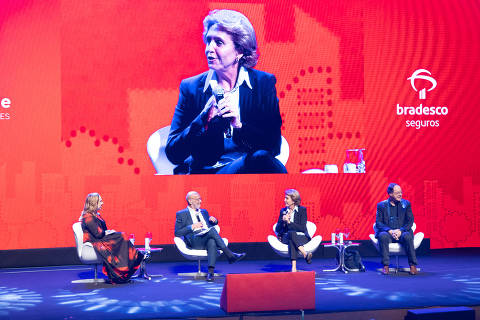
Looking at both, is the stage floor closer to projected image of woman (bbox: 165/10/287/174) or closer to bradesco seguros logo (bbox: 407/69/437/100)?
projected image of woman (bbox: 165/10/287/174)

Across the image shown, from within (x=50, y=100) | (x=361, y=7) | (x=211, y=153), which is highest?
(x=361, y=7)

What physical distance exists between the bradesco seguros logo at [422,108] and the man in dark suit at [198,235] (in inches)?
146

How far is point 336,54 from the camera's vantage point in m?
9.38

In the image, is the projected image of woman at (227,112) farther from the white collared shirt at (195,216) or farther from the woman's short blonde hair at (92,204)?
the woman's short blonde hair at (92,204)

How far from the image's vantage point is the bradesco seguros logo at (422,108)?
959cm

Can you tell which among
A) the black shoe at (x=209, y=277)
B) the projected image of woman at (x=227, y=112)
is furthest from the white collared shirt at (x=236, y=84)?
the black shoe at (x=209, y=277)

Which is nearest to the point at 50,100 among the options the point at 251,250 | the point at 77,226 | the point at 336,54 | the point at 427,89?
the point at 77,226

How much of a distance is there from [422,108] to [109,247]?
5335mm

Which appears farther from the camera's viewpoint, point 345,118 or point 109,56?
point 345,118

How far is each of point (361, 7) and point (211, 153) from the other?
3.22 meters

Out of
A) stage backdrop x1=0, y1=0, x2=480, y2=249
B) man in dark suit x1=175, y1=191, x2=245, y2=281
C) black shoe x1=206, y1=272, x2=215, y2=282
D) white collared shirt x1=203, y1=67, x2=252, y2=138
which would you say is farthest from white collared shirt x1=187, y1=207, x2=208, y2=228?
white collared shirt x1=203, y1=67, x2=252, y2=138

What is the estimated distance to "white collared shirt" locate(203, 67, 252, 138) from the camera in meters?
9.05

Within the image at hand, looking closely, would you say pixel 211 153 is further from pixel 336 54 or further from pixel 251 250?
pixel 336 54

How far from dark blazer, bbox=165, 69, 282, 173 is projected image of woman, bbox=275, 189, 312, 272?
1388 mm
